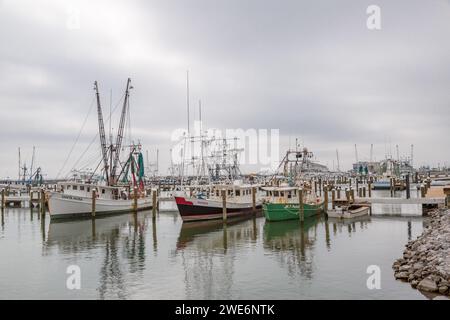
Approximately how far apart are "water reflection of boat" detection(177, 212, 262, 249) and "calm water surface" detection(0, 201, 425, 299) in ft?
0.31

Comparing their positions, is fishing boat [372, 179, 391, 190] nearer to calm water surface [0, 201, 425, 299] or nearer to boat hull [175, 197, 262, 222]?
calm water surface [0, 201, 425, 299]

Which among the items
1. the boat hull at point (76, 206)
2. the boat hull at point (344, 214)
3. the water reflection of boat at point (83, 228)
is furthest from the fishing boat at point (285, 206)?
the boat hull at point (76, 206)

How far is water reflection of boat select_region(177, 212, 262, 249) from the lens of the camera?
27922 millimetres

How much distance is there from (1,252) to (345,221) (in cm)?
2639

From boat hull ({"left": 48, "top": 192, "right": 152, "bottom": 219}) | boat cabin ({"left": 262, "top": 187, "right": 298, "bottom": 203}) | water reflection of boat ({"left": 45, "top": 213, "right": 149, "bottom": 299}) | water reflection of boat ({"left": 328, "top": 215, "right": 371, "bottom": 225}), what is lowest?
water reflection of boat ({"left": 45, "top": 213, "right": 149, "bottom": 299})

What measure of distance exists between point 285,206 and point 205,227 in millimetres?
7297

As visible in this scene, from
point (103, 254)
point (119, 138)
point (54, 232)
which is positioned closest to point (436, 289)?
point (103, 254)

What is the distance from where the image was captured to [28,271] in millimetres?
18969

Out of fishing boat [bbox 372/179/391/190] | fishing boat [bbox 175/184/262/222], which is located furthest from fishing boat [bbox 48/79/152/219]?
fishing boat [bbox 372/179/391/190]

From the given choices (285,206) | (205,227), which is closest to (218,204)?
(205,227)

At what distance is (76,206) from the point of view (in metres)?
40.4

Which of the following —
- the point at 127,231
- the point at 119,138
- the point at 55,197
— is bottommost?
the point at 127,231

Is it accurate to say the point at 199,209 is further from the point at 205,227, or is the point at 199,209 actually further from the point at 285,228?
the point at 285,228
